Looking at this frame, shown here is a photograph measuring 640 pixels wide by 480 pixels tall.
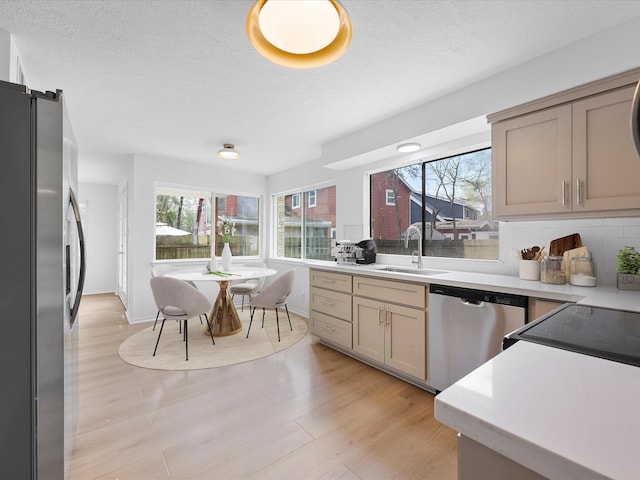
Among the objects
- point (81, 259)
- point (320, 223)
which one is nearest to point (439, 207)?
point (320, 223)

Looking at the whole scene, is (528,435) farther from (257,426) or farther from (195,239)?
(195,239)

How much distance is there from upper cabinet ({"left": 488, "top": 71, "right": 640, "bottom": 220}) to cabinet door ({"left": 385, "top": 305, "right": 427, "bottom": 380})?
100 centimetres

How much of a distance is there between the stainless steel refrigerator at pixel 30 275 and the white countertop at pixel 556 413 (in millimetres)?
1343

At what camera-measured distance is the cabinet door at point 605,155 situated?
160cm

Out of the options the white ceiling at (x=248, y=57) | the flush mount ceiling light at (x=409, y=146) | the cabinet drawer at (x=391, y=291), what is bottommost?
the cabinet drawer at (x=391, y=291)

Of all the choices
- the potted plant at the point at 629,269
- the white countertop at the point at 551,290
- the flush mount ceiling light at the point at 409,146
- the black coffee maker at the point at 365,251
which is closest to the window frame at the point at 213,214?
the black coffee maker at the point at 365,251

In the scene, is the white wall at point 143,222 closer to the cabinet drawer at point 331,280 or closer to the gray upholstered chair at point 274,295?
the gray upholstered chair at point 274,295

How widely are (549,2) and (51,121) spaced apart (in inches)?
91.5

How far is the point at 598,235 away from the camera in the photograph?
1.96 metres

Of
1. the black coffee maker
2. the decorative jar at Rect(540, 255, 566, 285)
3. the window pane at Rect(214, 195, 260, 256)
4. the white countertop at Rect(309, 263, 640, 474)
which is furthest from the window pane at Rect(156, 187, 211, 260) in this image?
the white countertop at Rect(309, 263, 640, 474)

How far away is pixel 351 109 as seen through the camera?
2697 millimetres

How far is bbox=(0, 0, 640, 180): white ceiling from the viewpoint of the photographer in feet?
5.08

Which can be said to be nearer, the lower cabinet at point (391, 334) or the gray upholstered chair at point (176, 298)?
the lower cabinet at point (391, 334)

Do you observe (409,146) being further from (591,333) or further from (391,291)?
(591,333)
